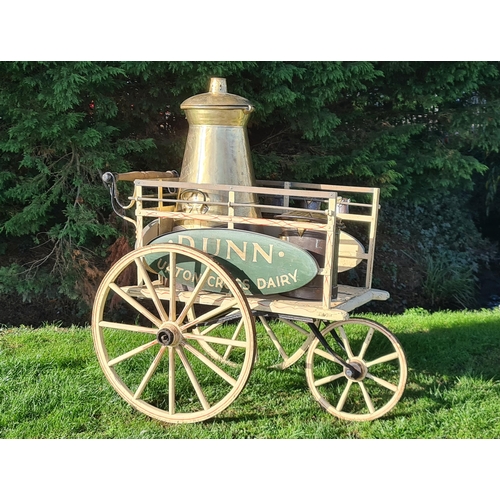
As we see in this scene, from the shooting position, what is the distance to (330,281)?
2.75 meters

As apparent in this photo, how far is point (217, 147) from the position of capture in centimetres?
315

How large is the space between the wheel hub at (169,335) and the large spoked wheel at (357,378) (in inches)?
29.5

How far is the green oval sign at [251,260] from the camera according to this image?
2762 mm

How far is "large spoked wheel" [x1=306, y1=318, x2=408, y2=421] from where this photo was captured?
3.02 m

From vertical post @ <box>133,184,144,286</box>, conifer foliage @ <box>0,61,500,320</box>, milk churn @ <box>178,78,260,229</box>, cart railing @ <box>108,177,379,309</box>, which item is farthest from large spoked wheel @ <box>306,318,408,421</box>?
conifer foliage @ <box>0,61,500,320</box>

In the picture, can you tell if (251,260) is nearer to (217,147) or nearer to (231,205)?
(231,205)

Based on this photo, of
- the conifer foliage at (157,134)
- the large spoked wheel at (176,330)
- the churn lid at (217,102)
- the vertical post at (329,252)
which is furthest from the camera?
the conifer foliage at (157,134)

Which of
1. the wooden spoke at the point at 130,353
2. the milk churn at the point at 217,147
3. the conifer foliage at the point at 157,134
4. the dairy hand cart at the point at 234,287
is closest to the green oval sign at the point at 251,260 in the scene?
the dairy hand cart at the point at 234,287

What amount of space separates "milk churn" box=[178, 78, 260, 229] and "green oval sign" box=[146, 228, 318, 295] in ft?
0.82

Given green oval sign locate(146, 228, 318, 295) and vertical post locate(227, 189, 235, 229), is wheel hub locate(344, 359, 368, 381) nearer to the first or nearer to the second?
green oval sign locate(146, 228, 318, 295)

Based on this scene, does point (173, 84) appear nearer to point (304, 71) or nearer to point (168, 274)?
point (304, 71)

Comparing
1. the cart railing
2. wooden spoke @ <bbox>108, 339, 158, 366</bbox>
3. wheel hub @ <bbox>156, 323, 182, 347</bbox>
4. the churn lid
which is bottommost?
wooden spoke @ <bbox>108, 339, 158, 366</bbox>

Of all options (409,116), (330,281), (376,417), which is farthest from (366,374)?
(409,116)

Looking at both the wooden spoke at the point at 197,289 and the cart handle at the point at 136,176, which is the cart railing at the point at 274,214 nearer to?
the cart handle at the point at 136,176
